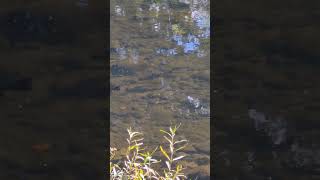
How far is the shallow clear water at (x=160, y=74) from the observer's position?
87.0 inches

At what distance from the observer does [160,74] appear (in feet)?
7.45
